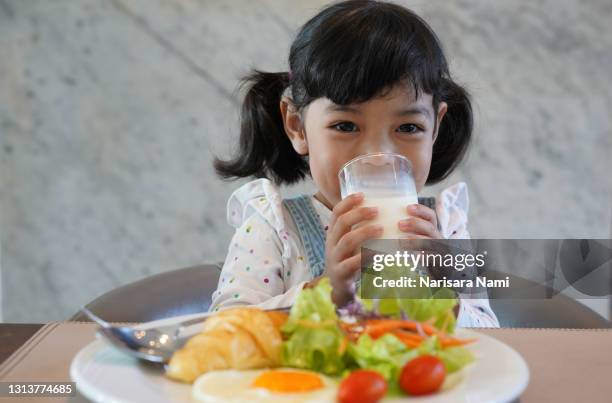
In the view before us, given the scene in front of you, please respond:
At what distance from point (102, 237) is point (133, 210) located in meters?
0.15

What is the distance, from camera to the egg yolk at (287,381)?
0.63m

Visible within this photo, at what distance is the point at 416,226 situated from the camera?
104cm

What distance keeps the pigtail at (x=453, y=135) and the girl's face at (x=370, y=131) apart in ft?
0.95

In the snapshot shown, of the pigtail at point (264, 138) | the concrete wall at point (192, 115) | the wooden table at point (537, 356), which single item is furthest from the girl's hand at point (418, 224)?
the concrete wall at point (192, 115)

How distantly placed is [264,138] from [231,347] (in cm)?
96

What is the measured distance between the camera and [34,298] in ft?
9.18

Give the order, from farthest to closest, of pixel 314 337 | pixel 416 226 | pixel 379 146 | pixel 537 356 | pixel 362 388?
pixel 379 146 < pixel 416 226 < pixel 537 356 < pixel 314 337 < pixel 362 388

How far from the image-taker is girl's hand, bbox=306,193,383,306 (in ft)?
3.45

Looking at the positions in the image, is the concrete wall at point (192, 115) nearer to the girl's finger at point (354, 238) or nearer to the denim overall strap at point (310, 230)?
the denim overall strap at point (310, 230)

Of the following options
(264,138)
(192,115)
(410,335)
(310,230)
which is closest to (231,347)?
(410,335)

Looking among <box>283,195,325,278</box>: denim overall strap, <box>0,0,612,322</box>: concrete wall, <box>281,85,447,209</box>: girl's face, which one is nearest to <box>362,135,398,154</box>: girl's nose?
<box>281,85,447,209</box>: girl's face

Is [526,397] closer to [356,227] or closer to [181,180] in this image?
[356,227]

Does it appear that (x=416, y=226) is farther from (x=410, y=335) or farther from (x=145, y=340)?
(x=145, y=340)

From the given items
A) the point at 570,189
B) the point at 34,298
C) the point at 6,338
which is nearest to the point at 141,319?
the point at 6,338
